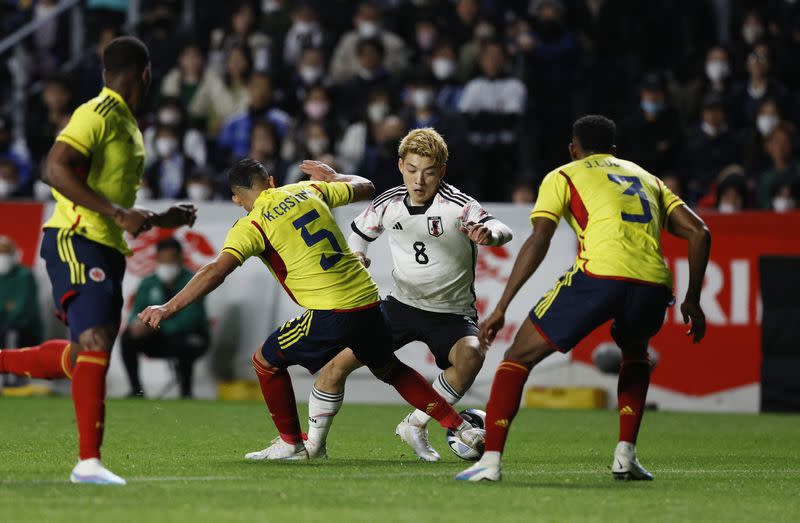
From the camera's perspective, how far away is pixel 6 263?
15461 mm

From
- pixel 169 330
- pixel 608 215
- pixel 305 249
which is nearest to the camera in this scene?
pixel 608 215

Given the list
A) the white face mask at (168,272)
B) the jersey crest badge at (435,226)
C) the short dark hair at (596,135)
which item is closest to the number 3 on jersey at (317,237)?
the jersey crest badge at (435,226)

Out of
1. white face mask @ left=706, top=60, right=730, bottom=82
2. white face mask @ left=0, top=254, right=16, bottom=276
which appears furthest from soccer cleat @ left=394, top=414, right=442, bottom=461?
white face mask @ left=706, top=60, right=730, bottom=82

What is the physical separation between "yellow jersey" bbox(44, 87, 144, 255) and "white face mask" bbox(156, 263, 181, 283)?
26.6ft

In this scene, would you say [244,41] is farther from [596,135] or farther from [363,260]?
[596,135]

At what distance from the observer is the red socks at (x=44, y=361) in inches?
299

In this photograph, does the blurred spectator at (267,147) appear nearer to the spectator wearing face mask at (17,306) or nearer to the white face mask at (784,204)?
the spectator wearing face mask at (17,306)

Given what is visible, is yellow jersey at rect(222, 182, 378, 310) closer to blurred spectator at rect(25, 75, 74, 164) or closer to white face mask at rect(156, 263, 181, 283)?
white face mask at rect(156, 263, 181, 283)

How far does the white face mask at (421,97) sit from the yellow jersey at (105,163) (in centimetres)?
1007

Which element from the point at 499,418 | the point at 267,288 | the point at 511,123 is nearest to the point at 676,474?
the point at 499,418

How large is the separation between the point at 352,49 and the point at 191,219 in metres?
12.0

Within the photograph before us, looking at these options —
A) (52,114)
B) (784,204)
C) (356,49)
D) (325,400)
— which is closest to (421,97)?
(356,49)

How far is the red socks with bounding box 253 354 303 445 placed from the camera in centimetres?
862

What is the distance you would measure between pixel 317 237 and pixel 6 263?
26.3 feet
